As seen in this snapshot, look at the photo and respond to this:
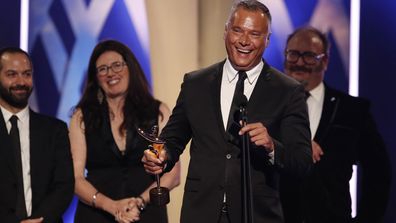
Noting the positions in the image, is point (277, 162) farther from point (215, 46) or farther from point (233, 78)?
point (215, 46)

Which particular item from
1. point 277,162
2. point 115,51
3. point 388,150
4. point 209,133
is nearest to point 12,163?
point 115,51

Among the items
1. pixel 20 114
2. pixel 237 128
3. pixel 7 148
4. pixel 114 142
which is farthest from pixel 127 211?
pixel 237 128

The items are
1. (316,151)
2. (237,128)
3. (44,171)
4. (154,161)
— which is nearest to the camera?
(154,161)

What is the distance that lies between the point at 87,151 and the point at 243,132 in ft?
6.93

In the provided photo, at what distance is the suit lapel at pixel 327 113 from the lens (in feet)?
14.0

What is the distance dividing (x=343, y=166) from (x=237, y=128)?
1.54m

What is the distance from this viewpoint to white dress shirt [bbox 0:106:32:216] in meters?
4.32

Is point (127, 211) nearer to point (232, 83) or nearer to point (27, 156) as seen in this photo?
point (27, 156)

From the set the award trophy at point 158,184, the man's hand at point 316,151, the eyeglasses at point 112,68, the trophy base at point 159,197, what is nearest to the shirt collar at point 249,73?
the award trophy at point 158,184

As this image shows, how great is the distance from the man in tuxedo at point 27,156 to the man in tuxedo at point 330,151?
1.35 metres

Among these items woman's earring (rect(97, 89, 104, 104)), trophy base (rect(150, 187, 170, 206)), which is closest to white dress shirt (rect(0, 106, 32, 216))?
woman's earring (rect(97, 89, 104, 104))

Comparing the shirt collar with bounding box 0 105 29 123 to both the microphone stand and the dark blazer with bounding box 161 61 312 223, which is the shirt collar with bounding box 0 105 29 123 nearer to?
the dark blazer with bounding box 161 61 312 223

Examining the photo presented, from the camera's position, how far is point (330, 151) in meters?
4.26

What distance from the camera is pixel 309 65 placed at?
14.8 ft
